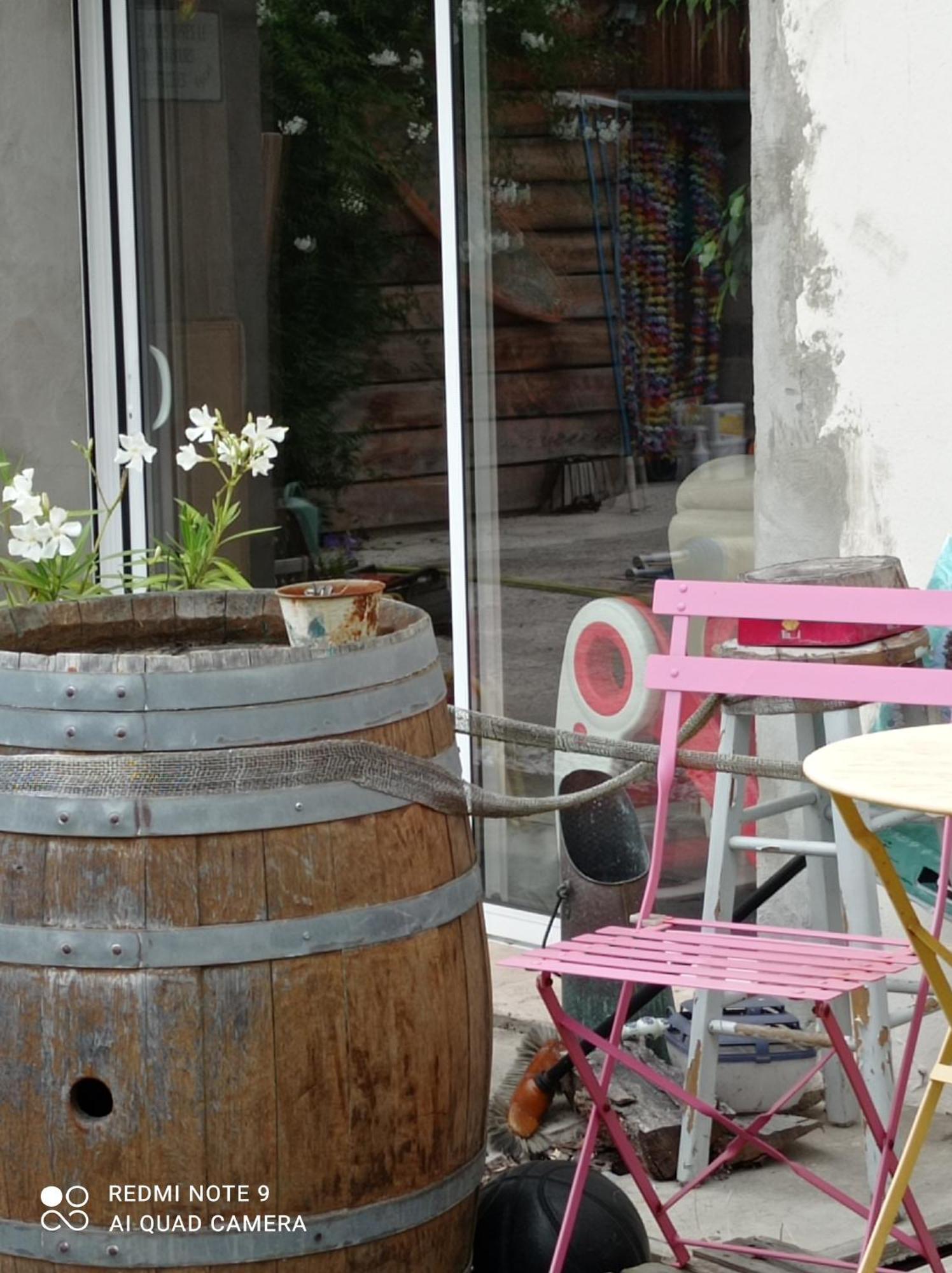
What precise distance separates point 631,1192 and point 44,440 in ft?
10.9

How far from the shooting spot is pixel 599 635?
14.8ft

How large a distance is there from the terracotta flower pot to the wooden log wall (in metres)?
1.90

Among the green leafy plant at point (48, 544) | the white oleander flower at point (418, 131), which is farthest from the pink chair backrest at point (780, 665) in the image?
the white oleander flower at point (418, 131)

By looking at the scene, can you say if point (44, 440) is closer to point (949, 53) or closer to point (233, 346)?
point (233, 346)

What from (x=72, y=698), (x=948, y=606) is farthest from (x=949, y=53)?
(x=72, y=698)

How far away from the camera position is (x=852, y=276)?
11.7 feet

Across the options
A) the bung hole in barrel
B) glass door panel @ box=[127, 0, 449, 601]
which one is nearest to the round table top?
the bung hole in barrel

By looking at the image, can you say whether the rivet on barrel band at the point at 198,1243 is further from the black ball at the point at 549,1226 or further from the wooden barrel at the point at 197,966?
the black ball at the point at 549,1226

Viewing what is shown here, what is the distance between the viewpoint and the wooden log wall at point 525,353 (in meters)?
4.30

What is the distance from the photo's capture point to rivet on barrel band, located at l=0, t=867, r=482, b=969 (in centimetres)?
228

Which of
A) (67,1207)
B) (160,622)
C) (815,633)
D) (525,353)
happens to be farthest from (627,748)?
(525,353)

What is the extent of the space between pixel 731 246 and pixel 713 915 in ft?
5.33

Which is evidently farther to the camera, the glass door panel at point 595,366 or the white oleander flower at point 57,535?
the glass door panel at point 595,366

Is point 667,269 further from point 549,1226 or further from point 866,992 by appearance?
point 549,1226
